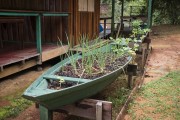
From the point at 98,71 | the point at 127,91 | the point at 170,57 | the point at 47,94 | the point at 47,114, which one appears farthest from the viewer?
the point at 170,57

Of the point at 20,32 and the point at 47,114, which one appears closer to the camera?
the point at 47,114

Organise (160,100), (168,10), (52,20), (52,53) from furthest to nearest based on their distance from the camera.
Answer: (168,10)
(52,20)
(52,53)
(160,100)

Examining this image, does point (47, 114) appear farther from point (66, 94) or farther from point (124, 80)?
point (124, 80)

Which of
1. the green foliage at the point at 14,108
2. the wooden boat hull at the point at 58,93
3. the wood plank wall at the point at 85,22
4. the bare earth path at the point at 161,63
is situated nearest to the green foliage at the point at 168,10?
the bare earth path at the point at 161,63

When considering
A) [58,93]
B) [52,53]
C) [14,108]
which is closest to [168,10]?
[52,53]

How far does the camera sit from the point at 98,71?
358 cm

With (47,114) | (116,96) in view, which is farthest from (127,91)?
(47,114)

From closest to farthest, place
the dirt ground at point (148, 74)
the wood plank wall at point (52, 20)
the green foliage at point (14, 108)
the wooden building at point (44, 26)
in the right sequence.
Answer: the green foliage at point (14, 108) → the dirt ground at point (148, 74) → the wooden building at point (44, 26) → the wood plank wall at point (52, 20)

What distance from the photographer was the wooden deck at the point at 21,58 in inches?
194

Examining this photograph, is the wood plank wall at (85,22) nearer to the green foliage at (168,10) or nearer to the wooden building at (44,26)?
the wooden building at (44,26)

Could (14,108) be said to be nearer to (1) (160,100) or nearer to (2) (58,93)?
(2) (58,93)

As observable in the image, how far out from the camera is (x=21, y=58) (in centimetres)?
526

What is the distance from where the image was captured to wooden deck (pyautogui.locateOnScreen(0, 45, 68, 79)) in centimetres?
493

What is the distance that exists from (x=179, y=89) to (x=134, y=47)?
132 cm
